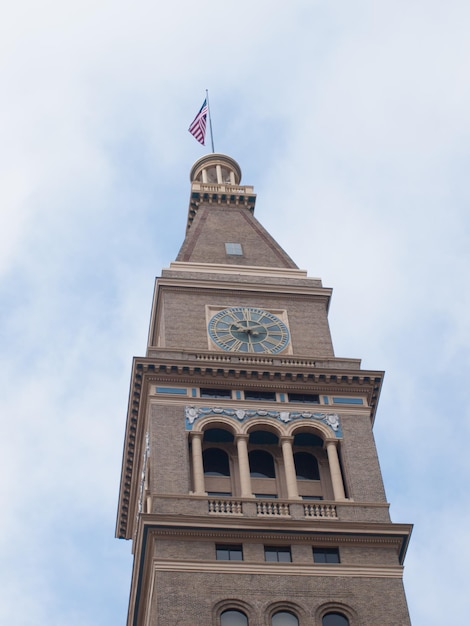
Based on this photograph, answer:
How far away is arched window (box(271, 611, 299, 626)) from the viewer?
60062 mm

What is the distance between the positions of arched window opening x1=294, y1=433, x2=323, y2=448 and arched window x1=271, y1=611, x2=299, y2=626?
11666 mm

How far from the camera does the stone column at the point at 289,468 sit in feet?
218

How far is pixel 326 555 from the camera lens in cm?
6356

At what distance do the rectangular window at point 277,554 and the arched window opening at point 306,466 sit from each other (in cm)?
624

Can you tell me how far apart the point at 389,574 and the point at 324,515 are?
4.36 metres

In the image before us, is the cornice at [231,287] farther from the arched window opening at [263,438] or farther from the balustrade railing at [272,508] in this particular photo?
the balustrade railing at [272,508]

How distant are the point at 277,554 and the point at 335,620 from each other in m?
4.30

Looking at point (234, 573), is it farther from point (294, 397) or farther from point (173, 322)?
point (173, 322)

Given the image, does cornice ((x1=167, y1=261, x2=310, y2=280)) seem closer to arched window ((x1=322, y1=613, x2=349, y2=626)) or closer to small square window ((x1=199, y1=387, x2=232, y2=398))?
small square window ((x1=199, y1=387, x2=232, y2=398))

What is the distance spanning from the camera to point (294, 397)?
2815 inches

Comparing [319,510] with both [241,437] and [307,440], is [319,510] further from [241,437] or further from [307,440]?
[307,440]

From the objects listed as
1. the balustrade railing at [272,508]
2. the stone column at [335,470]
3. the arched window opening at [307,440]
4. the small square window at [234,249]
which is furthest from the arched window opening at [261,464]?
the small square window at [234,249]

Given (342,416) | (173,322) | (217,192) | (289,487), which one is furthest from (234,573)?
(217,192)

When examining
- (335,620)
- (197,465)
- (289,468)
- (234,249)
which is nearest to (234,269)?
(234,249)
